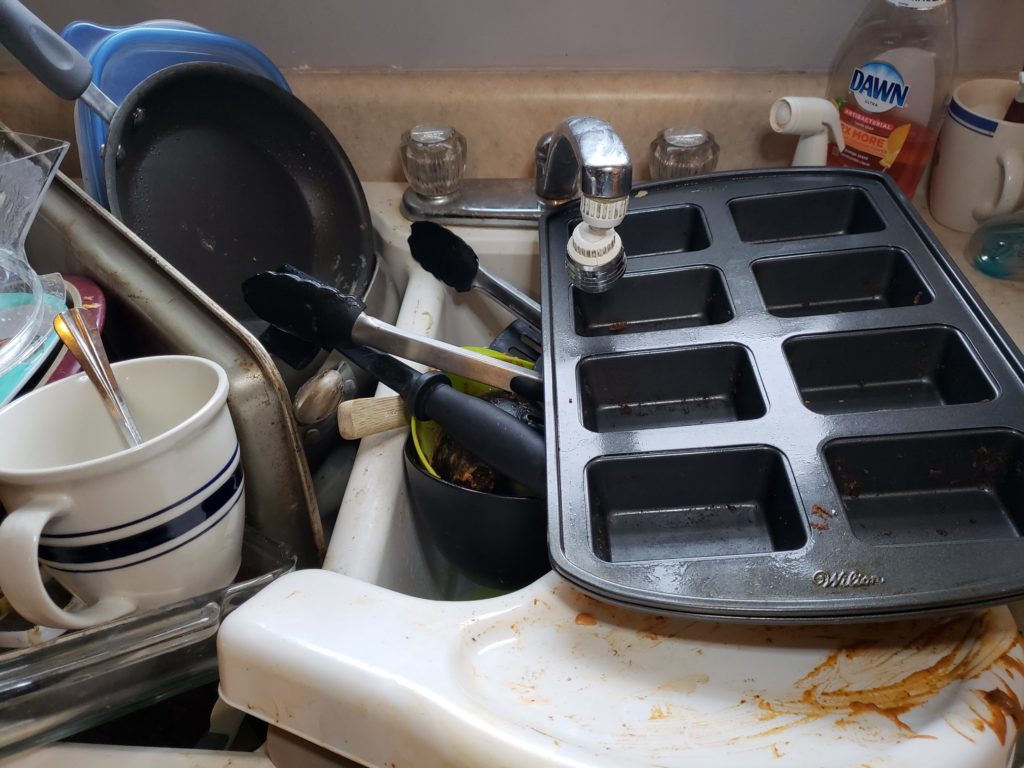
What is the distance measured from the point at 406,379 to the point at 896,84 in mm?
520

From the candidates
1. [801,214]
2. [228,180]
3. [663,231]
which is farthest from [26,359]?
[801,214]

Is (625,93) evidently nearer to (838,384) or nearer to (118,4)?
(838,384)

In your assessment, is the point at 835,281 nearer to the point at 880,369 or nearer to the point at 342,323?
the point at 880,369

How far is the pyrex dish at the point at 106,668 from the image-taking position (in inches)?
15.7

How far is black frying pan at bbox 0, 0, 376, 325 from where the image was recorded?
1.91 feet

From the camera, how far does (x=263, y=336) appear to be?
594 mm

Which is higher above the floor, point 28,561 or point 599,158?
point 599,158

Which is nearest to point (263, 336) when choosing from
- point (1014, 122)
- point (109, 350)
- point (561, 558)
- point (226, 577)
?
point (109, 350)

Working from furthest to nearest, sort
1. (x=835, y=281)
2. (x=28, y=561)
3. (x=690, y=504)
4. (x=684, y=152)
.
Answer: (x=684, y=152)
(x=835, y=281)
(x=690, y=504)
(x=28, y=561)

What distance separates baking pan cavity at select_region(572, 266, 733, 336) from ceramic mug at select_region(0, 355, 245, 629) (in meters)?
0.29

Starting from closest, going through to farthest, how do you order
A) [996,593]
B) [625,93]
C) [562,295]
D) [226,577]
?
[996,593], [226,577], [562,295], [625,93]

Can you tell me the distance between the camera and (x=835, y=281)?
1.92 ft

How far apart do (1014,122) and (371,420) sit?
2.03 feet

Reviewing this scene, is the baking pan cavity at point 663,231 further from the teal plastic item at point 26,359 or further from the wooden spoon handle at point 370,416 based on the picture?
the teal plastic item at point 26,359
